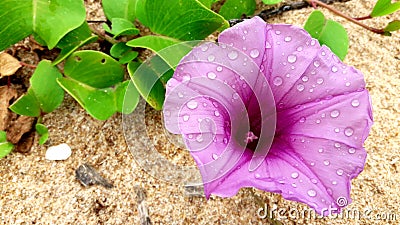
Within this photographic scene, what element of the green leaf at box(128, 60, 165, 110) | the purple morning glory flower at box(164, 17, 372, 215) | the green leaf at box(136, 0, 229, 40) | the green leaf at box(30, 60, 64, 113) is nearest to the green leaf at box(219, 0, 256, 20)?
the green leaf at box(136, 0, 229, 40)

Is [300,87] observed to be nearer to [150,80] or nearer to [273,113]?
[273,113]

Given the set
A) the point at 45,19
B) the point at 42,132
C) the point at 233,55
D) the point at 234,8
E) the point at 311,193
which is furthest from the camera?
the point at 234,8

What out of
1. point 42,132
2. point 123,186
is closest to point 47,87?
point 42,132

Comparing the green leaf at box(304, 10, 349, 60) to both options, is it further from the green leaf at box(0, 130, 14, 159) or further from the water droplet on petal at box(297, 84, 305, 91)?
the green leaf at box(0, 130, 14, 159)

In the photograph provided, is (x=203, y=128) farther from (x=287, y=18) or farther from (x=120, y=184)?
(x=287, y=18)

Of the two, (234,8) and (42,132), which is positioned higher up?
(234,8)

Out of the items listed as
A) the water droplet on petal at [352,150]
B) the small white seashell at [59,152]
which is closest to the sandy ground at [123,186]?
the small white seashell at [59,152]

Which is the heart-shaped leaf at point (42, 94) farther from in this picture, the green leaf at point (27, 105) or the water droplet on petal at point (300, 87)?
the water droplet on petal at point (300, 87)
